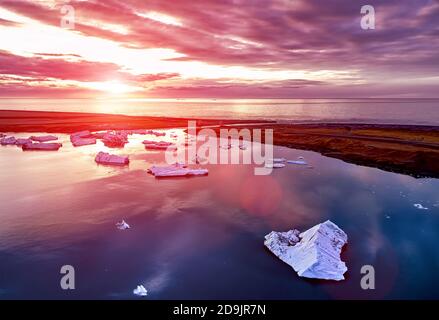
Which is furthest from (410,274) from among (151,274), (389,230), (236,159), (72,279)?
(236,159)

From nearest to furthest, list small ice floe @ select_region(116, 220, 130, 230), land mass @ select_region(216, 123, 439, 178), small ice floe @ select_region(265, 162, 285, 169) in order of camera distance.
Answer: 1. small ice floe @ select_region(116, 220, 130, 230)
2. land mass @ select_region(216, 123, 439, 178)
3. small ice floe @ select_region(265, 162, 285, 169)

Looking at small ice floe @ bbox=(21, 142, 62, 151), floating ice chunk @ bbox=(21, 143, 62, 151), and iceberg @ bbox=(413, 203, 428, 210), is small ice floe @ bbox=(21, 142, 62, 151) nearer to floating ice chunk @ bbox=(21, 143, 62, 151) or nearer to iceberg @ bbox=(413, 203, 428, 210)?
floating ice chunk @ bbox=(21, 143, 62, 151)

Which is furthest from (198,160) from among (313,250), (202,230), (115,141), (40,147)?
(313,250)

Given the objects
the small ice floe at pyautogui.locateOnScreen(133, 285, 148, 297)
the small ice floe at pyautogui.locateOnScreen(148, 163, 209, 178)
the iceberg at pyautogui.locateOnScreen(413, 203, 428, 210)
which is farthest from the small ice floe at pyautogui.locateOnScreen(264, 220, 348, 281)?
the small ice floe at pyautogui.locateOnScreen(148, 163, 209, 178)

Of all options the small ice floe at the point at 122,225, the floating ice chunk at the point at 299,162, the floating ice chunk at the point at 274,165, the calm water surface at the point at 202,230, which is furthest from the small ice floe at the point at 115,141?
the small ice floe at the point at 122,225

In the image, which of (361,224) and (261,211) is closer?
(361,224)

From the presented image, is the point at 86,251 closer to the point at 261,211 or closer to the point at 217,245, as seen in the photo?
the point at 217,245

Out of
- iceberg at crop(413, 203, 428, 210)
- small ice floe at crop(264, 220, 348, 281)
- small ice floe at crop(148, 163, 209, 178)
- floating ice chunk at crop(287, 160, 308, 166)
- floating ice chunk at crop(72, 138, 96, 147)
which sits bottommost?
small ice floe at crop(264, 220, 348, 281)
